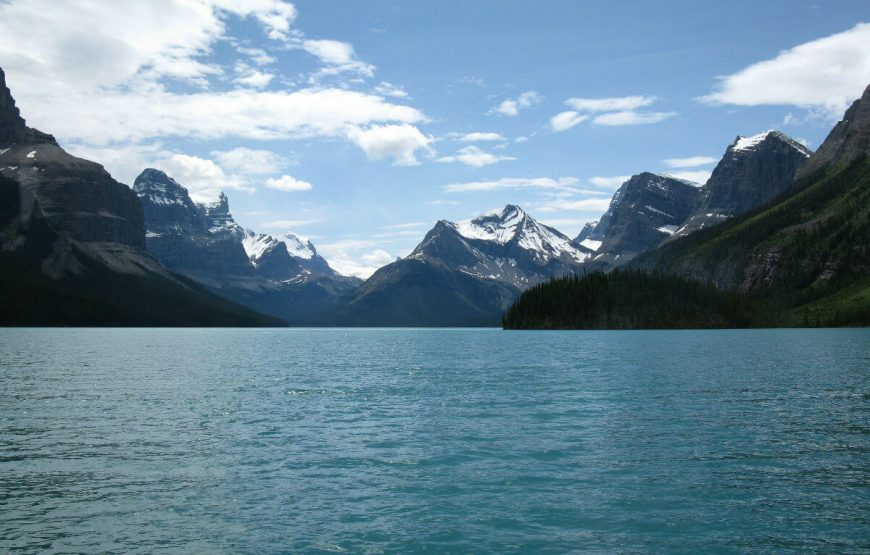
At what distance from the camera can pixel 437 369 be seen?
373 feet

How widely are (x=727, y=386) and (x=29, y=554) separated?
7219 centimetres

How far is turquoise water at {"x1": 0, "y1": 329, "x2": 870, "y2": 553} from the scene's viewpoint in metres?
27.7

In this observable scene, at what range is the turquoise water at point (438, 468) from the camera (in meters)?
27.7

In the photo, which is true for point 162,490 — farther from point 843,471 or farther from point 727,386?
point 727,386

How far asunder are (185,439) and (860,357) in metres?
117

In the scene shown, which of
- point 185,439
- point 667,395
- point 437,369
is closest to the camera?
point 185,439

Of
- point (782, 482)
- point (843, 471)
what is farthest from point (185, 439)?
point (843, 471)

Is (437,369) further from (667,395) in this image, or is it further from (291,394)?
(667,395)

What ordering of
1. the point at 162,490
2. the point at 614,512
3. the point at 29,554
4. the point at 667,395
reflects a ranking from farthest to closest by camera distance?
the point at 667,395 → the point at 162,490 → the point at 614,512 → the point at 29,554

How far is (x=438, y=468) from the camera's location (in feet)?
129

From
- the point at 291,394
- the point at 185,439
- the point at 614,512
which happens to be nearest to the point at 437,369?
the point at 291,394

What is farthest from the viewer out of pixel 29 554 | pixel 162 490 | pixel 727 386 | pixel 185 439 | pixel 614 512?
pixel 727 386

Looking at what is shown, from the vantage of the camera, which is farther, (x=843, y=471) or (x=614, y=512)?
(x=843, y=471)

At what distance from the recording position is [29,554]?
997 inches
